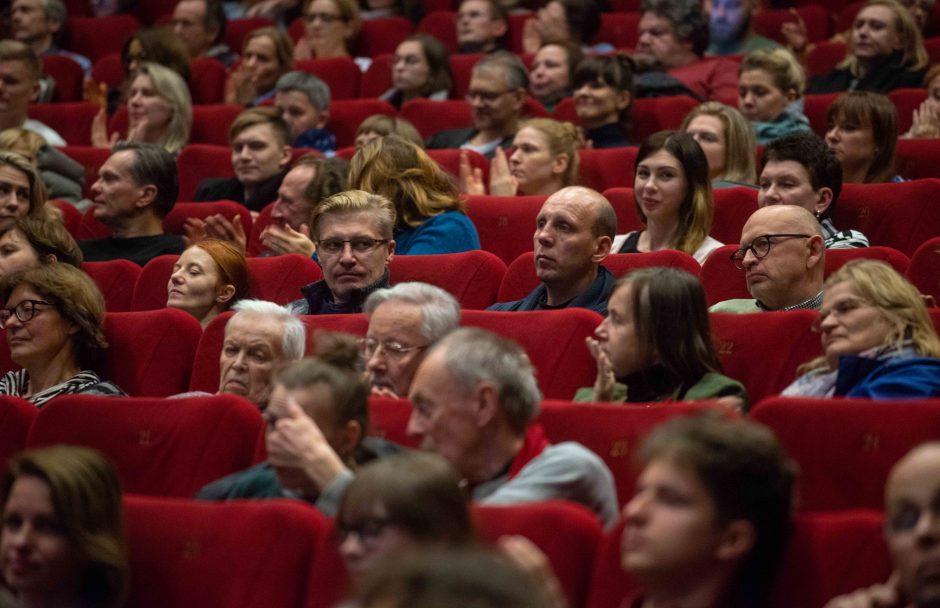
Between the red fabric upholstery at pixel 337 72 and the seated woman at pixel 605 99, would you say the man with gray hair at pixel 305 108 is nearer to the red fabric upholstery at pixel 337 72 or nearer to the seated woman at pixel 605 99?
the red fabric upholstery at pixel 337 72

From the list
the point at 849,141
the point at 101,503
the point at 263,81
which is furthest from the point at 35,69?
the point at 101,503

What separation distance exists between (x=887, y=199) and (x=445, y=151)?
0.82 meters

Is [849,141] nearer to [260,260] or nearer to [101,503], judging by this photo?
[260,260]

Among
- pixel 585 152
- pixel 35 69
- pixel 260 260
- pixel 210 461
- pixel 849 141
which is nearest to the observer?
pixel 210 461

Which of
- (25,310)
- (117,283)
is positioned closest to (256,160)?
(117,283)

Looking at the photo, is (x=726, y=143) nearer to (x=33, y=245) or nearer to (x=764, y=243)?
(x=764, y=243)

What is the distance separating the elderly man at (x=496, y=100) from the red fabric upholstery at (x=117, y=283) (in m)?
0.78

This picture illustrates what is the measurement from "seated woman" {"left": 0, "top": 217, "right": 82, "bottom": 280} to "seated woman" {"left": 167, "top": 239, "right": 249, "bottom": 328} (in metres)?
0.20

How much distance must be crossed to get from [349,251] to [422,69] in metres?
1.27

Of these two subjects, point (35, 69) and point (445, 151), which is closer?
point (445, 151)

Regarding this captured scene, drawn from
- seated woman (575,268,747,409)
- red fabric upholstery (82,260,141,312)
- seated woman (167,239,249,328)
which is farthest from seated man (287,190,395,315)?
seated woman (575,268,747,409)

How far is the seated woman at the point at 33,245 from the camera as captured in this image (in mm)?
2057

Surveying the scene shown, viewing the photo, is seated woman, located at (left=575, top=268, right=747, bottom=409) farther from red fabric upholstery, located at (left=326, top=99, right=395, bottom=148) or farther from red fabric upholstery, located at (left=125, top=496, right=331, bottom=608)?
red fabric upholstery, located at (left=326, top=99, right=395, bottom=148)

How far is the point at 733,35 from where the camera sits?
3068mm
